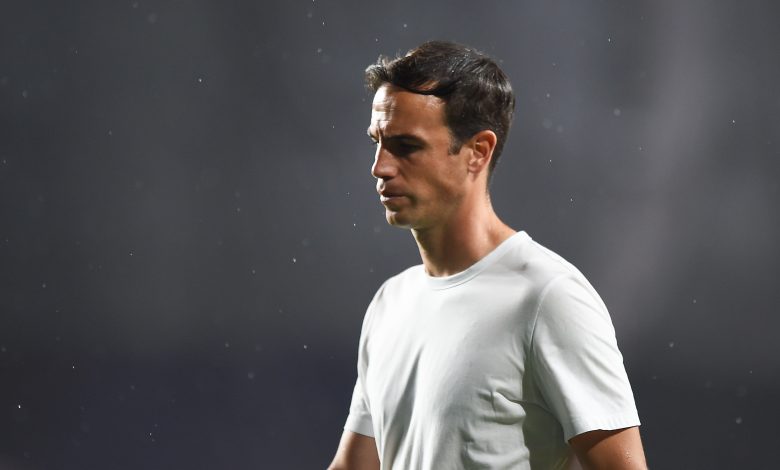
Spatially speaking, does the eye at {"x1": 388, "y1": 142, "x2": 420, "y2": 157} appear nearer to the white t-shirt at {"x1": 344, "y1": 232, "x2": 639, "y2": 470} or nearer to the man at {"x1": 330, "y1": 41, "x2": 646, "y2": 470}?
the man at {"x1": 330, "y1": 41, "x2": 646, "y2": 470}

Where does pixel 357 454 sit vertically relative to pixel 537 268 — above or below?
below

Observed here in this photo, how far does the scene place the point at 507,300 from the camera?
5.39 feet

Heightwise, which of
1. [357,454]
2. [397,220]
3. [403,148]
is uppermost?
[403,148]

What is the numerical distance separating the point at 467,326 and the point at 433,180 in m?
0.24

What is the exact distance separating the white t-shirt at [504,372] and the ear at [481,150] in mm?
130

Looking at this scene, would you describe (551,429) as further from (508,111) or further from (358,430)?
(508,111)

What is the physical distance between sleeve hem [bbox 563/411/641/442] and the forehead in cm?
52

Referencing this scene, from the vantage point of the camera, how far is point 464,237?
176cm

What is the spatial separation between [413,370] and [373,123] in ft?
1.34

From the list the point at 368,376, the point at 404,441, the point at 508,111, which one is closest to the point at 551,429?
the point at 404,441

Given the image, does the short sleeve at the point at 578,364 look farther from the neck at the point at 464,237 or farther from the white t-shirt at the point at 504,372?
the neck at the point at 464,237

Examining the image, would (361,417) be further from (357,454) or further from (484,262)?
(484,262)

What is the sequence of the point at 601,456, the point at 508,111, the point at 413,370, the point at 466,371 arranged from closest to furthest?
the point at 601,456 < the point at 466,371 < the point at 413,370 < the point at 508,111

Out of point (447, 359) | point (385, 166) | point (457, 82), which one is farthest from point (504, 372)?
point (457, 82)
